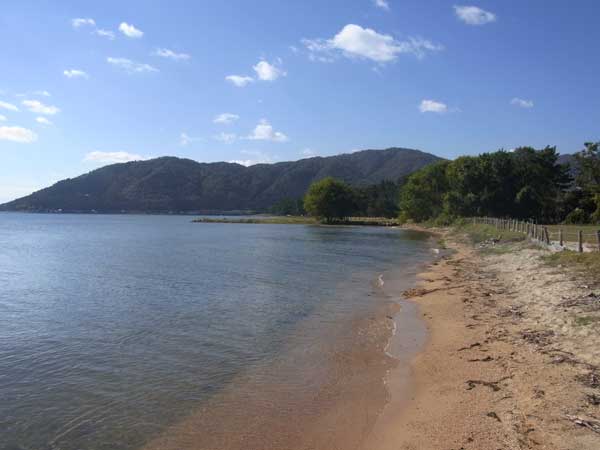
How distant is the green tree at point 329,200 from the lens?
134m

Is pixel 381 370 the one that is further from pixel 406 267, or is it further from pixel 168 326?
pixel 406 267

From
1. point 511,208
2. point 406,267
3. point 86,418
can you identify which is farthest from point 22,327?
point 511,208

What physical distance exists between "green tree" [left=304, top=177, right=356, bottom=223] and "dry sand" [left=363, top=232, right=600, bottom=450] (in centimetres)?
11353

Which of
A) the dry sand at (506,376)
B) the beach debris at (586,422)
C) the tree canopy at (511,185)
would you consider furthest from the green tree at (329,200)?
the beach debris at (586,422)

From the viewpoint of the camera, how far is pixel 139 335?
16234 mm

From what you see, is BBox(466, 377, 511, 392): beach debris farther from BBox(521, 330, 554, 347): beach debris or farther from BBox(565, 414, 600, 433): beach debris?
BBox(521, 330, 554, 347): beach debris

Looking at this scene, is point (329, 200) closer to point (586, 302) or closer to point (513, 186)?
point (513, 186)

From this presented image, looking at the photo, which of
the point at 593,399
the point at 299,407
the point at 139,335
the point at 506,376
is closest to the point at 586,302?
the point at 506,376

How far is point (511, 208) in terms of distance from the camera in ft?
279

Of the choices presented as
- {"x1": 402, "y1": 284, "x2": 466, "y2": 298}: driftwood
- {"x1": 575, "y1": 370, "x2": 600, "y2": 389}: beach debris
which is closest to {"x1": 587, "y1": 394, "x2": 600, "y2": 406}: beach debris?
{"x1": 575, "y1": 370, "x2": 600, "y2": 389}: beach debris

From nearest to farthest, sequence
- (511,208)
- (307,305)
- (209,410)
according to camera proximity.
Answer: (209,410) < (307,305) < (511,208)

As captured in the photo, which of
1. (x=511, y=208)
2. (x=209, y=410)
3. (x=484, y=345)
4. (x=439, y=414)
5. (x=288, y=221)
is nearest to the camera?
(x=439, y=414)

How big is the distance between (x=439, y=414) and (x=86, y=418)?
732cm

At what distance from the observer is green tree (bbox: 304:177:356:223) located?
439 ft
